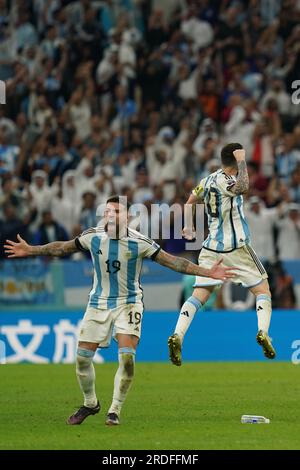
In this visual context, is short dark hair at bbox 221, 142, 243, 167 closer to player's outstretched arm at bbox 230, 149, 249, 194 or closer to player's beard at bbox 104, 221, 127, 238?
player's outstretched arm at bbox 230, 149, 249, 194

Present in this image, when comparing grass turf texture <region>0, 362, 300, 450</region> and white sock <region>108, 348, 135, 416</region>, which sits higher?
white sock <region>108, 348, 135, 416</region>

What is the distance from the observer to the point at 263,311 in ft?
44.3

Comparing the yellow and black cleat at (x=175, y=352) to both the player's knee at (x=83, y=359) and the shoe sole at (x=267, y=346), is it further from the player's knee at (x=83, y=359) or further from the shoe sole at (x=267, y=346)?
the player's knee at (x=83, y=359)

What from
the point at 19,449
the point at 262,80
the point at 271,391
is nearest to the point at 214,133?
the point at 262,80

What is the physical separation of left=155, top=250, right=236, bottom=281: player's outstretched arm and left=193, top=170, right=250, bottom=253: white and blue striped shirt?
2188 mm

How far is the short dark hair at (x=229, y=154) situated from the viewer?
13281 mm

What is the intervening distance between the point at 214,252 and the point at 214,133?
33.3 ft

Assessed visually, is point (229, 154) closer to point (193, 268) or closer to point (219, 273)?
point (193, 268)

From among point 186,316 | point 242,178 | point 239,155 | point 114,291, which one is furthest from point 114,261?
point 239,155

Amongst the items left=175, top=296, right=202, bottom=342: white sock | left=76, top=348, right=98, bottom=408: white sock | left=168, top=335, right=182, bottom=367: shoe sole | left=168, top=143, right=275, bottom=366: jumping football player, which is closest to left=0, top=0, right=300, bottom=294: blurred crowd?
left=168, top=143, right=275, bottom=366: jumping football player

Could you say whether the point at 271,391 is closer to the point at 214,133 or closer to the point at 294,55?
the point at 214,133

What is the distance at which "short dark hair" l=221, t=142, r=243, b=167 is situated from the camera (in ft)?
43.6

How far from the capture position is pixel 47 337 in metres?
20.1

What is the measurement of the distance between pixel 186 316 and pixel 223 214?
4.11ft
